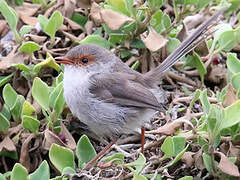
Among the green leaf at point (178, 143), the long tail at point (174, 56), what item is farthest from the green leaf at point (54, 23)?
the green leaf at point (178, 143)

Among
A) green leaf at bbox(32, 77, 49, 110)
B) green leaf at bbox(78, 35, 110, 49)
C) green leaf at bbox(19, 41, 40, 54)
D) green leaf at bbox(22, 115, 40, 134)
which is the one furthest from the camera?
green leaf at bbox(78, 35, 110, 49)

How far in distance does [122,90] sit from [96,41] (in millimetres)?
668

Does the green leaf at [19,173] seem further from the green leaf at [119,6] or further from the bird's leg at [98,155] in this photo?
the green leaf at [119,6]

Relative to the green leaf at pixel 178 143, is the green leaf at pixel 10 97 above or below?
above

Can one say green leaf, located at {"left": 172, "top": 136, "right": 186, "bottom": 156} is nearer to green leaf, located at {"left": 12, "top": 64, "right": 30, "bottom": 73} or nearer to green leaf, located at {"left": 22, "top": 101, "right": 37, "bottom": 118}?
green leaf, located at {"left": 22, "top": 101, "right": 37, "bottom": 118}

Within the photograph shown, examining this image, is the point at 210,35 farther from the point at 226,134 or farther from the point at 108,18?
the point at 226,134

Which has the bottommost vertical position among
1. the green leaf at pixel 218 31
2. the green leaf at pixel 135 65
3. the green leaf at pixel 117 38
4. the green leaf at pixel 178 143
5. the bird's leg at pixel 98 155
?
the bird's leg at pixel 98 155

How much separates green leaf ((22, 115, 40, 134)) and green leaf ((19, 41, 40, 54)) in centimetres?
79

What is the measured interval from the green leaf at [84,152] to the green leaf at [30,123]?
1.35ft

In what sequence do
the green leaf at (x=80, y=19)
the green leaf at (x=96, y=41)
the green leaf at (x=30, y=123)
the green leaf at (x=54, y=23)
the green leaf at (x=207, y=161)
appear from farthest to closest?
the green leaf at (x=80, y=19)
the green leaf at (x=96, y=41)
the green leaf at (x=54, y=23)
the green leaf at (x=30, y=123)
the green leaf at (x=207, y=161)

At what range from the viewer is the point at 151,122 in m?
4.66

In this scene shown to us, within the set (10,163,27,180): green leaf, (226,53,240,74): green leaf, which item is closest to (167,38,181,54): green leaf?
(226,53,240,74): green leaf

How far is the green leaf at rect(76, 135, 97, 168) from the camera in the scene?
12.9 feet

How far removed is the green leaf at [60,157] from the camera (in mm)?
3688
